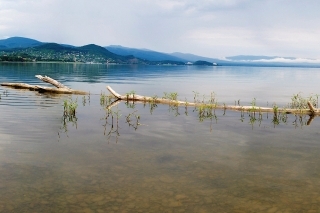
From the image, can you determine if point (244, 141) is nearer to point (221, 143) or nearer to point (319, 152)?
point (221, 143)

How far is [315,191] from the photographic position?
10453mm

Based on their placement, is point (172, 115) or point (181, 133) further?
point (172, 115)

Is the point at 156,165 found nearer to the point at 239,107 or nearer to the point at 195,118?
the point at 195,118

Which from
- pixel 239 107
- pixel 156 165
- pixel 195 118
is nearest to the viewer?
pixel 156 165

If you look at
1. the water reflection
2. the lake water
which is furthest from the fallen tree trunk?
the lake water

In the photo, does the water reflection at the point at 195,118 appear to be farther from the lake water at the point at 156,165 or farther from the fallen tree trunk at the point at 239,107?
the fallen tree trunk at the point at 239,107

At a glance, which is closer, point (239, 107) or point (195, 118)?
point (195, 118)

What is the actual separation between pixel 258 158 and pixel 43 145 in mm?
9866

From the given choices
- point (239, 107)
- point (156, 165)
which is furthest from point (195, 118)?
point (156, 165)

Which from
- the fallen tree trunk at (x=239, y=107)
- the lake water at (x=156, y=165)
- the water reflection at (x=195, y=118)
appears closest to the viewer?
the lake water at (x=156, y=165)

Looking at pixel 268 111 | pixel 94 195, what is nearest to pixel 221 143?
pixel 94 195

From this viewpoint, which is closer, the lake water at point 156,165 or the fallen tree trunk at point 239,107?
the lake water at point 156,165

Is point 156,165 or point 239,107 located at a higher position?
point 239,107

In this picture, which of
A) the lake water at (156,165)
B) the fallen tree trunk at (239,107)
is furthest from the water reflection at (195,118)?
the fallen tree trunk at (239,107)
